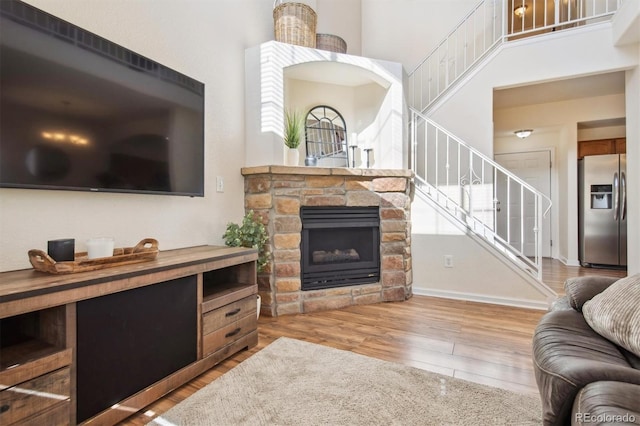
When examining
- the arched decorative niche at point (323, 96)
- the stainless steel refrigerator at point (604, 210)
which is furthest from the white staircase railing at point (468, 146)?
the stainless steel refrigerator at point (604, 210)

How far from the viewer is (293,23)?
9.72 ft

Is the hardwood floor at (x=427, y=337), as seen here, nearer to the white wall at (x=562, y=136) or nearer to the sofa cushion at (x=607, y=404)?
the sofa cushion at (x=607, y=404)

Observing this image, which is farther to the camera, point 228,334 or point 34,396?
point 228,334

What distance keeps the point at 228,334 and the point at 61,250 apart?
98cm

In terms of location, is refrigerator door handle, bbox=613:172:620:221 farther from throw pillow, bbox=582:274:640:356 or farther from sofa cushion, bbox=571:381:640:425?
sofa cushion, bbox=571:381:640:425

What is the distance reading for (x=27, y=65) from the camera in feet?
4.50

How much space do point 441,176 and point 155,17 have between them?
3.22 metres

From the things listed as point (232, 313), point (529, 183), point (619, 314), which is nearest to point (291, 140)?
point (232, 313)

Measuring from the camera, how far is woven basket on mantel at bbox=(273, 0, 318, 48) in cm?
296

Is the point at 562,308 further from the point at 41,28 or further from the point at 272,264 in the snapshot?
the point at 41,28

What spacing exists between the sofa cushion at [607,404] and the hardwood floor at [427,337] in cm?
101

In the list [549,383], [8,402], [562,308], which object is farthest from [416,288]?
[8,402]

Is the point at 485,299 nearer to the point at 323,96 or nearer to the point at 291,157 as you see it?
the point at 291,157

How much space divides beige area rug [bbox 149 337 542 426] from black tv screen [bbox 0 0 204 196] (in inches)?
46.6
